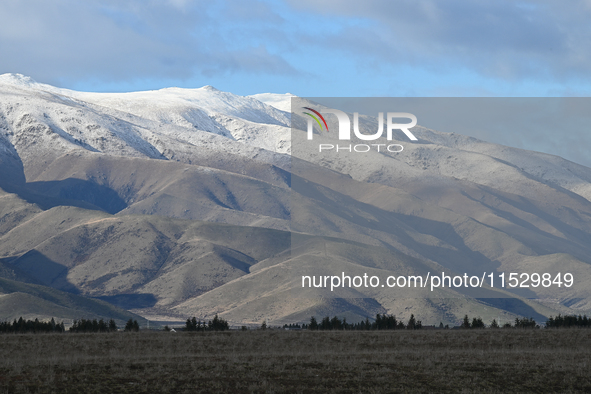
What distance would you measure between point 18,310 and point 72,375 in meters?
167

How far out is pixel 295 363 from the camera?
157 feet

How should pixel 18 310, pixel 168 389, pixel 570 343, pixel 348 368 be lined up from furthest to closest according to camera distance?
pixel 18 310 < pixel 570 343 < pixel 348 368 < pixel 168 389

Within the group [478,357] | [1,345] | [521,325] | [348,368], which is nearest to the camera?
[348,368]

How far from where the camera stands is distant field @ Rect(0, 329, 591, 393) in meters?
42.2

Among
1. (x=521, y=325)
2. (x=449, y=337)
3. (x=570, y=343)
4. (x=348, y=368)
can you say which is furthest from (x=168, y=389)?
(x=521, y=325)

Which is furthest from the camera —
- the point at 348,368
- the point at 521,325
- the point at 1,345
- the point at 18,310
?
the point at 18,310

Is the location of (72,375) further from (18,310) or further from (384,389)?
(18,310)

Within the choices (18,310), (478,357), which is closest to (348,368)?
(478,357)

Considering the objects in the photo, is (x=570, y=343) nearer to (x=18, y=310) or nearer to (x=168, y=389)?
(x=168, y=389)

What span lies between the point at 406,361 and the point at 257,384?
1106 centimetres

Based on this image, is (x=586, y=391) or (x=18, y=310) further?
(x=18, y=310)

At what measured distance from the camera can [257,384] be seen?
42.3 metres

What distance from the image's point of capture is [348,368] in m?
46.4

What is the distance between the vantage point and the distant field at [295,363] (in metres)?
42.2
